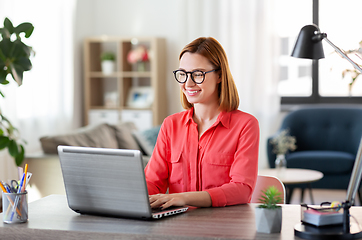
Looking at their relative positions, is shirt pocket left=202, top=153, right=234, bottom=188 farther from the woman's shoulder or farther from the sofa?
the sofa

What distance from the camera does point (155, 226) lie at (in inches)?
53.4

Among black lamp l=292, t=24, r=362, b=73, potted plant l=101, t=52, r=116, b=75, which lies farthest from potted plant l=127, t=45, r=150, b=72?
black lamp l=292, t=24, r=362, b=73

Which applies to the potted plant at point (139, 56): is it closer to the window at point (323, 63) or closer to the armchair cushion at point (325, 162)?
the window at point (323, 63)

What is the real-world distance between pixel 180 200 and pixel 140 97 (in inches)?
180

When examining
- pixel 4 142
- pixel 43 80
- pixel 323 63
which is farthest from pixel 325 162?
pixel 4 142

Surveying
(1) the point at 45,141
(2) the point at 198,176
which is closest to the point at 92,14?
(1) the point at 45,141

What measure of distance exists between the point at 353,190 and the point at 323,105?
484 cm

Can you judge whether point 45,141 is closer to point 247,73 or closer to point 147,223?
point 147,223

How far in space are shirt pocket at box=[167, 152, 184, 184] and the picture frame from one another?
4152mm

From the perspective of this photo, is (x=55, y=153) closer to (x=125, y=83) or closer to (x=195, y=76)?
(x=195, y=76)

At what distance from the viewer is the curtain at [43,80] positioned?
182 inches

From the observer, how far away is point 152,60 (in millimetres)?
5840

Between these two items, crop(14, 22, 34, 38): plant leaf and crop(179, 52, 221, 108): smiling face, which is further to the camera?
crop(179, 52, 221, 108): smiling face

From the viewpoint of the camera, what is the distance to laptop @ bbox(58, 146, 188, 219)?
1.36 m
